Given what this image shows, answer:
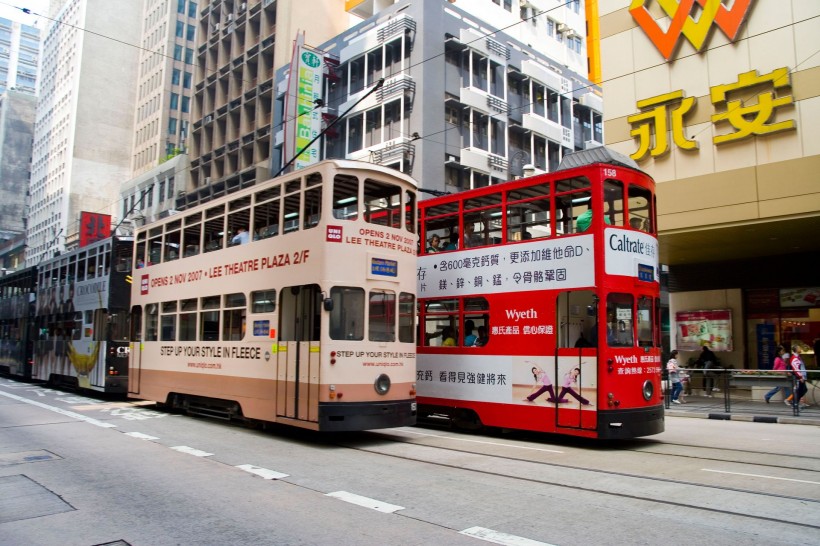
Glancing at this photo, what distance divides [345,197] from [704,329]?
56.0 ft

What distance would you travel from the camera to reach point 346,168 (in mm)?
10477

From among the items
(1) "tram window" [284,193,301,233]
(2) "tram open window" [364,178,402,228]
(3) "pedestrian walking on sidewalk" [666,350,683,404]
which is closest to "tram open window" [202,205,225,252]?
(1) "tram window" [284,193,301,233]

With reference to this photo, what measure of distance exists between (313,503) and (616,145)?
17.2m

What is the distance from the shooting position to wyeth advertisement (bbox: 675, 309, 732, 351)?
72.6ft

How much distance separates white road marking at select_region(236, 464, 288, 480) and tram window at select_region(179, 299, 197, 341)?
18.1ft

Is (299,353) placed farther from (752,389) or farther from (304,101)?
(304,101)

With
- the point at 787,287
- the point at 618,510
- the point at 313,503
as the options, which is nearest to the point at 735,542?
the point at 618,510

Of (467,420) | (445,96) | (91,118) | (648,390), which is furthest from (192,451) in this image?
(91,118)

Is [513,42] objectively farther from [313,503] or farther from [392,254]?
[313,503]

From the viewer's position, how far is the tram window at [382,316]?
10.5m

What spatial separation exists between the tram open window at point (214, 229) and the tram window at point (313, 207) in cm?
275

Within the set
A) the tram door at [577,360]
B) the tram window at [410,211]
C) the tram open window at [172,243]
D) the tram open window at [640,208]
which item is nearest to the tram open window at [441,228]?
the tram window at [410,211]

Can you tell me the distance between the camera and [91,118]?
7731 cm

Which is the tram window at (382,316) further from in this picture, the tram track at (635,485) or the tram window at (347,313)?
the tram track at (635,485)
